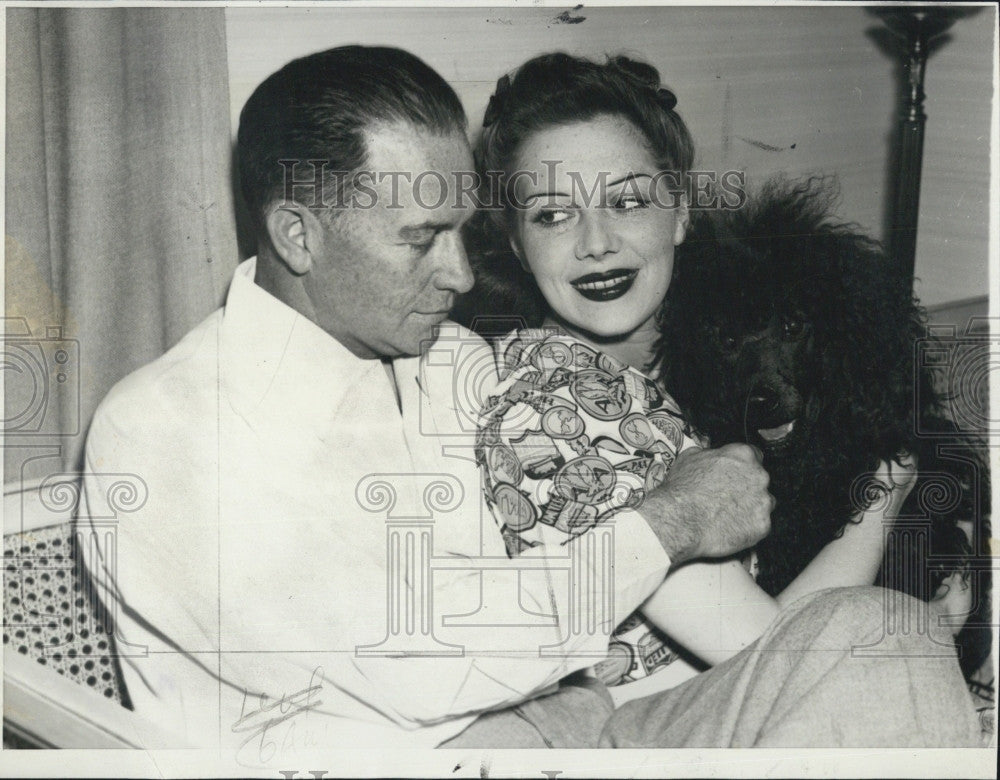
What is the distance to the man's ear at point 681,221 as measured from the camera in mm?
1915

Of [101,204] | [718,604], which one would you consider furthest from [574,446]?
[101,204]

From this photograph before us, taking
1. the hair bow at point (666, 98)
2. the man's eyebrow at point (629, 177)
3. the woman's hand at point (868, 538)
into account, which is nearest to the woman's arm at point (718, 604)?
the woman's hand at point (868, 538)

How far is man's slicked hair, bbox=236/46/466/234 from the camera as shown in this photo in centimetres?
186

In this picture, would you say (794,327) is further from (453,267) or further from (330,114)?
(330,114)

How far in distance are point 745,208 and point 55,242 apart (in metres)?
1.28

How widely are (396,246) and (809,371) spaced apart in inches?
30.9

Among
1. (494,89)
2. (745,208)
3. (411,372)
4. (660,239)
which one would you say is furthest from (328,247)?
(745,208)

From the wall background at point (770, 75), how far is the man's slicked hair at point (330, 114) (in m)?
0.04

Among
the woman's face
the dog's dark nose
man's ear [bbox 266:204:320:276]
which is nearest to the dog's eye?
the dog's dark nose

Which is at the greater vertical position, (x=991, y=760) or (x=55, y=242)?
(x=55, y=242)

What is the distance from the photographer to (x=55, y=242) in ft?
6.35

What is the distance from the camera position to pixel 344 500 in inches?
74.4

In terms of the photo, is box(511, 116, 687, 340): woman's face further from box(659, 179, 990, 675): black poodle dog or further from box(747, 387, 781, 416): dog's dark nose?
box(747, 387, 781, 416): dog's dark nose

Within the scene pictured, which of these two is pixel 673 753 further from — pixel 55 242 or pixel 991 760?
pixel 55 242
